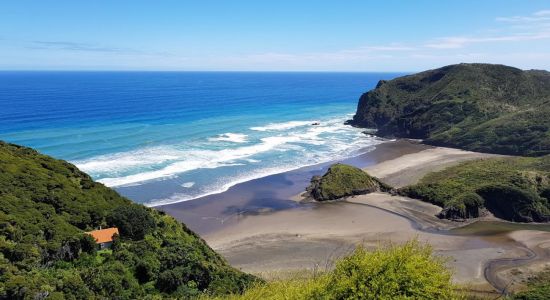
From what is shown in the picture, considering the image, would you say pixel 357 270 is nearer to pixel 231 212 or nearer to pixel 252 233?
pixel 252 233

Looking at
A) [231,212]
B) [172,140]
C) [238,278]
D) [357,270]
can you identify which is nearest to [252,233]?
[231,212]

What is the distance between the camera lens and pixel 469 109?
11381cm

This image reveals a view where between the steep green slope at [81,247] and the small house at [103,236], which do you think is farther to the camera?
the small house at [103,236]

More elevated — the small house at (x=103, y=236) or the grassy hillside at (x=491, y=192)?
the small house at (x=103, y=236)

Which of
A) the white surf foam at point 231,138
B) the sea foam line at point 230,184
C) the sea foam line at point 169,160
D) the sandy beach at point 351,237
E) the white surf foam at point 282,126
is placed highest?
the white surf foam at point 282,126

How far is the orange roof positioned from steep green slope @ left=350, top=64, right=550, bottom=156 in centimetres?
7885

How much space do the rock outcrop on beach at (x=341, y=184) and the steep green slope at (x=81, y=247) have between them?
27.5 meters

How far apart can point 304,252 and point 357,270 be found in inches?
1011

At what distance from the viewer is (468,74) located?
13500cm

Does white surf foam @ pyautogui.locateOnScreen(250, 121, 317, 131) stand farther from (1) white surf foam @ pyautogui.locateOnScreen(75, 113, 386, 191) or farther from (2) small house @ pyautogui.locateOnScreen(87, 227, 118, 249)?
(2) small house @ pyautogui.locateOnScreen(87, 227, 118, 249)

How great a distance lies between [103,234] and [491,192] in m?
45.9

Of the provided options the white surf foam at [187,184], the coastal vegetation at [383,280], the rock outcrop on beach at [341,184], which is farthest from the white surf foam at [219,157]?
the coastal vegetation at [383,280]

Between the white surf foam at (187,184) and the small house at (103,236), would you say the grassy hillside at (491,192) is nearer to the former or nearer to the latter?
the white surf foam at (187,184)

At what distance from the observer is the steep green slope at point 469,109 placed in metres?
91.6
